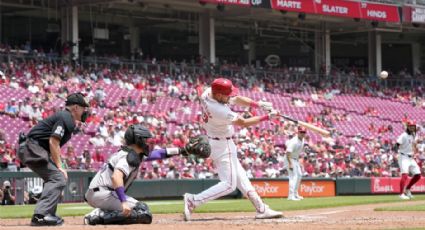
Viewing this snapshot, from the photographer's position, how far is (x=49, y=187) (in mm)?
10469

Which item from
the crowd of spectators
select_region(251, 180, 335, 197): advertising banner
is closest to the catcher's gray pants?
the crowd of spectators

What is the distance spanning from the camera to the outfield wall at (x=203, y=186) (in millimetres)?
21688

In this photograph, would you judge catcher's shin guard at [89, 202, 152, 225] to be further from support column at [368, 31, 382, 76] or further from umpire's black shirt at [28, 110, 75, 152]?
support column at [368, 31, 382, 76]

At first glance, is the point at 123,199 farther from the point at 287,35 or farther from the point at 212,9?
the point at 287,35

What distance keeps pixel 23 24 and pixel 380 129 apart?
1763cm

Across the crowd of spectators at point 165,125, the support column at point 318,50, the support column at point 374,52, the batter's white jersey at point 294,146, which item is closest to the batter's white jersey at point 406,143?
the batter's white jersey at point 294,146

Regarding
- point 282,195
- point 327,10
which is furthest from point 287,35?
point 282,195

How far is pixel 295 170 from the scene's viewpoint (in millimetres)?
21422

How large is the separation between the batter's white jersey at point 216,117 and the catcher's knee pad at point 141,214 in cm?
159

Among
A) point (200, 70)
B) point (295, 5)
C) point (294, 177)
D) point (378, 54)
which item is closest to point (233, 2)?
point (200, 70)

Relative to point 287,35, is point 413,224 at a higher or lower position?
lower

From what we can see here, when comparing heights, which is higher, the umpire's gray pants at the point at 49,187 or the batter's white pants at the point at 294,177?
the umpire's gray pants at the point at 49,187

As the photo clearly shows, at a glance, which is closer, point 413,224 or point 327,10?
point 413,224

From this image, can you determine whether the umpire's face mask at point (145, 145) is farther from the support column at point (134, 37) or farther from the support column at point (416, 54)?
the support column at point (416, 54)
